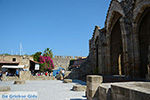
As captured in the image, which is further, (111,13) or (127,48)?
(111,13)

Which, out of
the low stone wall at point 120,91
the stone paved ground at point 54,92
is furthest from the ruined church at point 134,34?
the stone paved ground at point 54,92

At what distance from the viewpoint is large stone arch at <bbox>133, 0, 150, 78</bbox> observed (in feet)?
29.8

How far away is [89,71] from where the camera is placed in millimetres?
17734

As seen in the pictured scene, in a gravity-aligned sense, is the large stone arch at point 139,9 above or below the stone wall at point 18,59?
above

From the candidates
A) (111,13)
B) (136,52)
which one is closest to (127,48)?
(136,52)

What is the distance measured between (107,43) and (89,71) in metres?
5.72

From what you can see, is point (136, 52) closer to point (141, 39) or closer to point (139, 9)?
point (141, 39)

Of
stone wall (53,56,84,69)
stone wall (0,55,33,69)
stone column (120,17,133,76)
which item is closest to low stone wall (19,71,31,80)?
stone wall (0,55,33,69)

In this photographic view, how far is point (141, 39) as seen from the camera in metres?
9.41

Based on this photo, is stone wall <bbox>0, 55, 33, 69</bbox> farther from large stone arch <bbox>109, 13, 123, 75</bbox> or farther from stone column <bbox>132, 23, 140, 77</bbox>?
stone column <bbox>132, 23, 140, 77</bbox>

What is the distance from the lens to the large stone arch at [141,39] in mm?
9071

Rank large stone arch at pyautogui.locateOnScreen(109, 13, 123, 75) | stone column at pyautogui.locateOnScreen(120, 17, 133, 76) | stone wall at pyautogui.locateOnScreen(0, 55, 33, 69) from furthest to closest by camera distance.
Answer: stone wall at pyautogui.locateOnScreen(0, 55, 33, 69) → large stone arch at pyautogui.locateOnScreen(109, 13, 123, 75) → stone column at pyautogui.locateOnScreen(120, 17, 133, 76)

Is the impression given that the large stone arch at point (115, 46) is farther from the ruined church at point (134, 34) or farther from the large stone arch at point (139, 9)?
the large stone arch at point (139, 9)

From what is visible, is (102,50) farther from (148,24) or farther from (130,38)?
(148,24)
